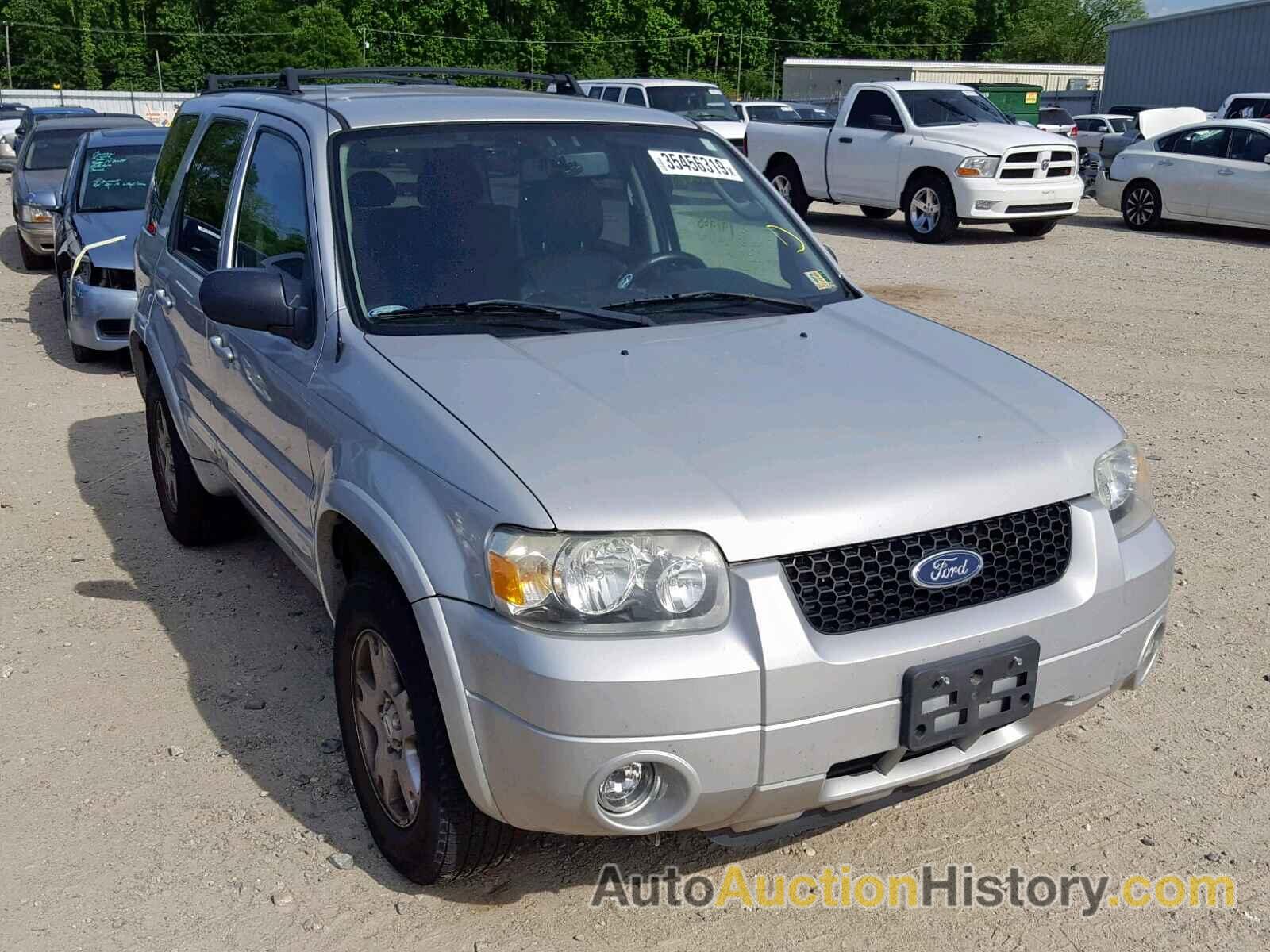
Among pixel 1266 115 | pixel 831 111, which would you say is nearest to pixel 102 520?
pixel 1266 115

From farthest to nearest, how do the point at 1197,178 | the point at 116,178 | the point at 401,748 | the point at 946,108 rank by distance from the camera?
1. the point at 946,108
2. the point at 1197,178
3. the point at 116,178
4. the point at 401,748

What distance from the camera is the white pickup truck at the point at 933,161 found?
15656mm

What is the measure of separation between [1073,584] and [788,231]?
1.88 meters

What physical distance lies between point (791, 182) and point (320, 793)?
1630cm

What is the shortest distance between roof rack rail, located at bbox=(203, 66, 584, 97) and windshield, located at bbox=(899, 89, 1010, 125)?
11.8 metres

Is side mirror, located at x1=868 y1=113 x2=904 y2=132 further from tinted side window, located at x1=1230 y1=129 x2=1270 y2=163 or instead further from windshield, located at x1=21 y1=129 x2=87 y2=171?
windshield, located at x1=21 y1=129 x2=87 y2=171

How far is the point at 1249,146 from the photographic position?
15.8m

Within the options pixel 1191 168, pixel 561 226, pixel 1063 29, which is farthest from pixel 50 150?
pixel 1063 29

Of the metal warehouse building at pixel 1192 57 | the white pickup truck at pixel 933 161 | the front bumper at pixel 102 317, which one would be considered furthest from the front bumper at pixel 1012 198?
the metal warehouse building at pixel 1192 57

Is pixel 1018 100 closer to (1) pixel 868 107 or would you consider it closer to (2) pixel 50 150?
(1) pixel 868 107

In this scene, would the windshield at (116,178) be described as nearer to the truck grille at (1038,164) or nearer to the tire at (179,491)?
the tire at (179,491)

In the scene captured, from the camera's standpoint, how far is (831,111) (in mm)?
34906

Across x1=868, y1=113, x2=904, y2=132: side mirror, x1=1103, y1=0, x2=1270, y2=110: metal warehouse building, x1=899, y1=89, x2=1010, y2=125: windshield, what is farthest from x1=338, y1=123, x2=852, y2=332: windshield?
x1=1103, y1=0, x2=1270, y2=110: metal warehouse building

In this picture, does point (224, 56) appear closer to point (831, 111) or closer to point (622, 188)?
point (831, 111)
